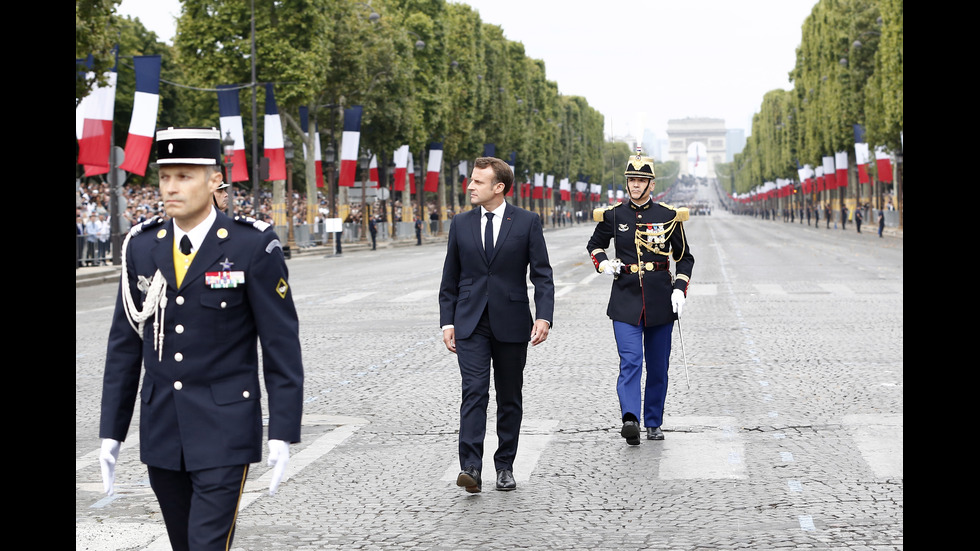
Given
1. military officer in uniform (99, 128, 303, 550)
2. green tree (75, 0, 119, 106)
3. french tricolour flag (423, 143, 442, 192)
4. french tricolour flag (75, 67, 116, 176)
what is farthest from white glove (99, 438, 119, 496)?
french tricolour flag (423, 143, 442, 192)

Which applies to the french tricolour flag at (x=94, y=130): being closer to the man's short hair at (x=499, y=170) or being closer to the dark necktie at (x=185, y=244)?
the man's short hair at (x=499, y=170)

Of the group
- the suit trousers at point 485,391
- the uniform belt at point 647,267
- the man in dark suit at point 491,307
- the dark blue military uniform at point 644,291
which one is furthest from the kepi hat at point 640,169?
the suit trousers at point 485,391

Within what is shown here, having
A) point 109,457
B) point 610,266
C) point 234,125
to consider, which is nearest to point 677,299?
point 610,266

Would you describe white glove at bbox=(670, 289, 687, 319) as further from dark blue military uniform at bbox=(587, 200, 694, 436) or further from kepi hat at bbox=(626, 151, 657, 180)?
kepi hat at bbox=(626, 151, 657, 180)

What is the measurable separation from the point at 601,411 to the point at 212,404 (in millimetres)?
6022

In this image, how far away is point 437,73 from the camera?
6631cm

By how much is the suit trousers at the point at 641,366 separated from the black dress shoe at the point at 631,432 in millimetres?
79

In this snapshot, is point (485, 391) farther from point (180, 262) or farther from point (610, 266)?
point (180, 262)

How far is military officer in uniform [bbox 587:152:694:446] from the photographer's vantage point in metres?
8.38

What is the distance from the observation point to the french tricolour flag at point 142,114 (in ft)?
97.9

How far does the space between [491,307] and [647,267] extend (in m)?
1.85

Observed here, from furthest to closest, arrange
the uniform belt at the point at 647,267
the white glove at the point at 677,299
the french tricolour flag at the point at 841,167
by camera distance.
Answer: the french tricolour flag at the point at 841,167 → the uniform belt at the point at 647,267 → the white glove at the point at 677,299

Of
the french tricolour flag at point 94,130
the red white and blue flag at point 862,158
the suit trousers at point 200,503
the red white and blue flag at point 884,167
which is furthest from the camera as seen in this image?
the red white and blue flag at point 862,158
